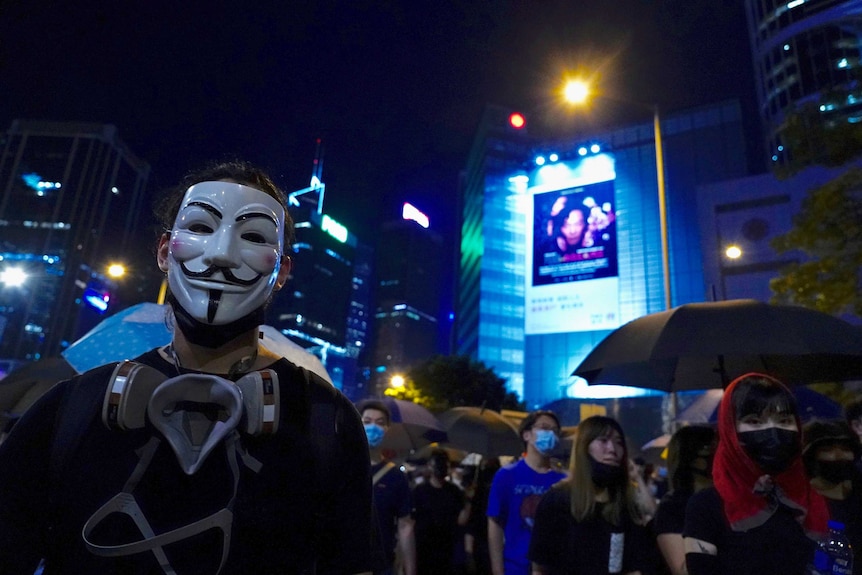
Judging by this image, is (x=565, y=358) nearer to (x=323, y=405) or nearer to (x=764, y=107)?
(x=764, y=107)

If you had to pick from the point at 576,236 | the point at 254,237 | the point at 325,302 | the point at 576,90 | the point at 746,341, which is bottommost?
the point at 254,237

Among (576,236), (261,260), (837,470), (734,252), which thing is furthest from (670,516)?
(576,236)

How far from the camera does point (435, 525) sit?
26.1 feet

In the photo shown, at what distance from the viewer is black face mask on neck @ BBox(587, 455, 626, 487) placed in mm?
4066

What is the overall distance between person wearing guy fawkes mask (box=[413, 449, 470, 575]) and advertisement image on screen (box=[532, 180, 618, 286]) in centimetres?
4578

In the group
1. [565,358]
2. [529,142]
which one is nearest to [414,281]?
[529,142]

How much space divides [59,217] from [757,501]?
353 feet

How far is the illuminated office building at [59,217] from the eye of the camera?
81.9m

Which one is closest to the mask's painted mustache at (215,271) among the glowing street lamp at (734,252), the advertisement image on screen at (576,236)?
the glowing street lamp at (734,252)

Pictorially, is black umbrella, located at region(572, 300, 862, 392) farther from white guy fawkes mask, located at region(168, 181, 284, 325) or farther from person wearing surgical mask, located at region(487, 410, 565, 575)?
white guy fawkes mask, located at region(168, 181, 284, 325)

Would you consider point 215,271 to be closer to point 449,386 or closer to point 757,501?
point 757,501

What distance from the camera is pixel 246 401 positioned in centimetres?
152

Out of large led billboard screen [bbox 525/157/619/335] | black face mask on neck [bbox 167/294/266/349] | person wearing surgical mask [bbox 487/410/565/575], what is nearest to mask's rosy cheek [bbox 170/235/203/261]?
black face mask on neck [bbox 167/294/266/349]

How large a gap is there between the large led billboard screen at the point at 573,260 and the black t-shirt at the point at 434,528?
46014 millimetres
